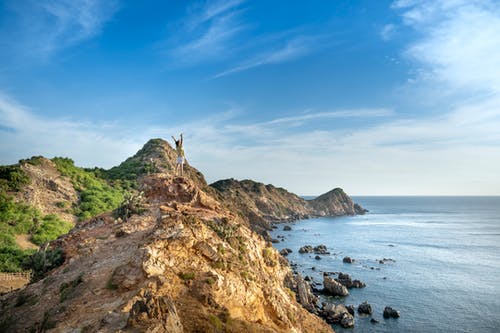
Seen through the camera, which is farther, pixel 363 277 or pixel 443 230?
pixel 443 230

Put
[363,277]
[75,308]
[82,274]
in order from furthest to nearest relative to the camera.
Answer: [363,277] < [82,274] < [75,308]

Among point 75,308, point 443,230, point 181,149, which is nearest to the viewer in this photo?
point 75,308

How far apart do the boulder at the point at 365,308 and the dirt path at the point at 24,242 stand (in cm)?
4166

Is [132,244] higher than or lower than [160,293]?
higher

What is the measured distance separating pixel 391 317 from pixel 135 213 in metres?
36.1

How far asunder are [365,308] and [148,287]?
38.4 metres

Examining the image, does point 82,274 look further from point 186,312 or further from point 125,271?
point 186,312

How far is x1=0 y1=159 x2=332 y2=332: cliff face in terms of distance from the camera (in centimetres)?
1101

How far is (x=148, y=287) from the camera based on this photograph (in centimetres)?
1241

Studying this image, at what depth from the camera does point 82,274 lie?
15.9 m

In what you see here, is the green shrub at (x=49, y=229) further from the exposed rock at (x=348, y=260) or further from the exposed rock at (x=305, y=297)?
the exposed rock at (x=348, y=260)

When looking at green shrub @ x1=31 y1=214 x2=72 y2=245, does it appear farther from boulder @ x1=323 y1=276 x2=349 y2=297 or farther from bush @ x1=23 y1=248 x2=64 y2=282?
boulder @ x1=323 y1=276 x2=349 y2=297

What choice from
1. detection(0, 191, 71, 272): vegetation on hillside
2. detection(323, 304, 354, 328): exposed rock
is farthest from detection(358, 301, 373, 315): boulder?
detection(0, 191, 71, 272): vegetation on hillside

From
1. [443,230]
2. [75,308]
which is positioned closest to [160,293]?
[75,308]
